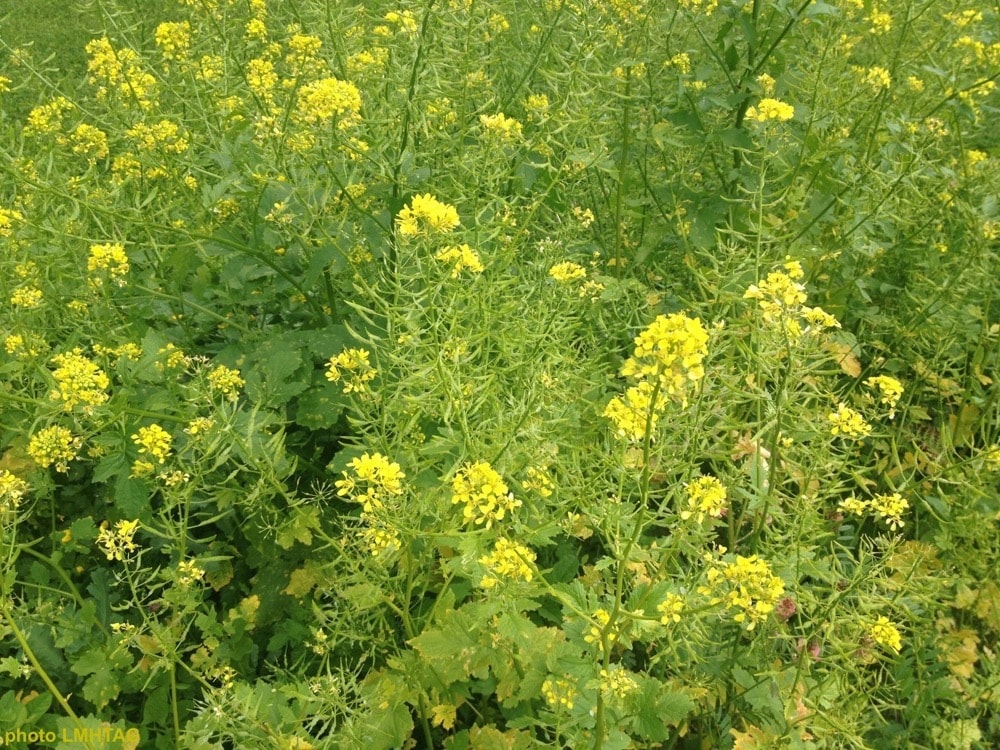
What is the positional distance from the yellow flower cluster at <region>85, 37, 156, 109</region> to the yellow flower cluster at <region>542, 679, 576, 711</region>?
2489 millimetres

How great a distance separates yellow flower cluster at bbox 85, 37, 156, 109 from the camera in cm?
288

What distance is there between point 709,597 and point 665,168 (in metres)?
2.36

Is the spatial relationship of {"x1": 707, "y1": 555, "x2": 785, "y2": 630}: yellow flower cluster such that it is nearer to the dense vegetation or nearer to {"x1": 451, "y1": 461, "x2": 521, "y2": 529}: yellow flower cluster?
the dense vegetation

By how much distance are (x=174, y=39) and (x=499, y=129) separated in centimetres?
140

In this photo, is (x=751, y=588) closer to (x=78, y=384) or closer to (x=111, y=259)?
(x=78, y=384)

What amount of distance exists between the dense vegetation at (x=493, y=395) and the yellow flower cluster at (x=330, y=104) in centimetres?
1

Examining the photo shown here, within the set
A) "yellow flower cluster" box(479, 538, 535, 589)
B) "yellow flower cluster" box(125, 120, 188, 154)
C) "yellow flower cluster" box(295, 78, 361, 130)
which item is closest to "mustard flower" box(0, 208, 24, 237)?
"yellow flower cluster" box(125, 120, 188, 154)

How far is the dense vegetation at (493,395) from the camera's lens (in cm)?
191

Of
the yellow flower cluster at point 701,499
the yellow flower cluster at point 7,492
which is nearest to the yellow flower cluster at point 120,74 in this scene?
the yellow flower cluster at point 7,492

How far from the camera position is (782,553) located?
2094 millimetres

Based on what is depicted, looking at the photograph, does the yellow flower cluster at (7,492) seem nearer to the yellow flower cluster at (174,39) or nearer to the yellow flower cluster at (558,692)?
the yellow flower cluster at (558,692)

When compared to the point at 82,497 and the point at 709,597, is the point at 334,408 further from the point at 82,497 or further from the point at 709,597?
the point at 709,597

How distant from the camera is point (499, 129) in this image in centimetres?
244

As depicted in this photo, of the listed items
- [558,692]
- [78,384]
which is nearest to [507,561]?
[558,692]
